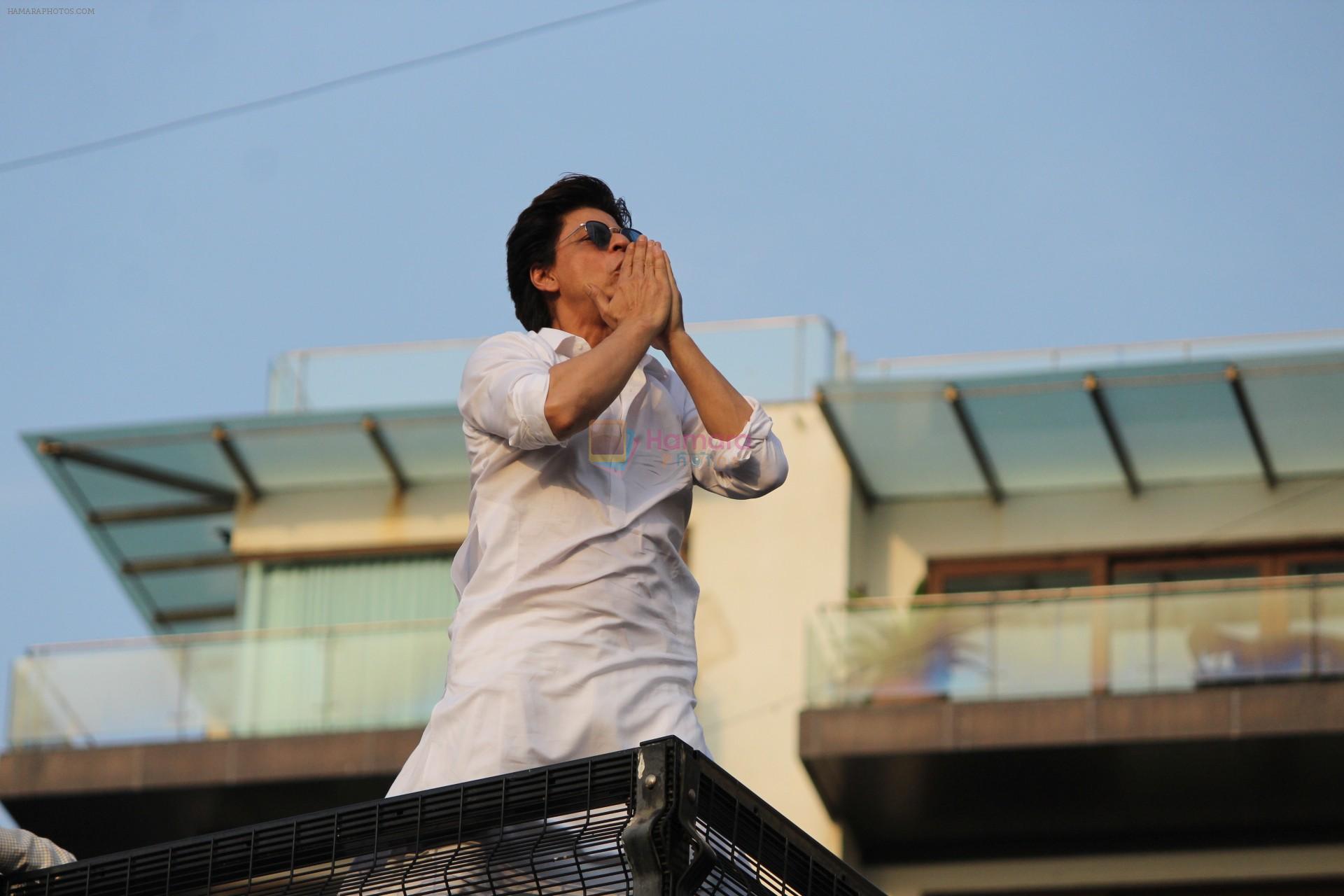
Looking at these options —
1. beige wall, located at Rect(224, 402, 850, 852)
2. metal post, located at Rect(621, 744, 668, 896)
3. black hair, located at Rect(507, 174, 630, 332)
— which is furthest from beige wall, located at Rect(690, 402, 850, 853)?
metal post, located at Rect(621, 744, 668, 896)

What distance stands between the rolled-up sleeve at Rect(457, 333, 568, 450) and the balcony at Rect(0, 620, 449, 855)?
1444 centimetres

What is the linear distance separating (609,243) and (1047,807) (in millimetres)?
14764

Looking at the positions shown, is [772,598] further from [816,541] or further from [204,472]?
[204,472]

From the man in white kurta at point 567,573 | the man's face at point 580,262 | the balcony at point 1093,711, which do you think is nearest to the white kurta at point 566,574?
the man in white kurta at point 567,573

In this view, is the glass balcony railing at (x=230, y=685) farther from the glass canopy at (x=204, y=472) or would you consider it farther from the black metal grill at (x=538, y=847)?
the black metal grill at (x=538, y=847)

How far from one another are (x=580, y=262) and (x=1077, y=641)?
44.7ft

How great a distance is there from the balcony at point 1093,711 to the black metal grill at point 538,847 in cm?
1416

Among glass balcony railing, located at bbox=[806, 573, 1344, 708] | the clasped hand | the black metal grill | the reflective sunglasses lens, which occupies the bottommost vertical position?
glass balcony railing, located at bbox=[806, 573, 1344, 708]

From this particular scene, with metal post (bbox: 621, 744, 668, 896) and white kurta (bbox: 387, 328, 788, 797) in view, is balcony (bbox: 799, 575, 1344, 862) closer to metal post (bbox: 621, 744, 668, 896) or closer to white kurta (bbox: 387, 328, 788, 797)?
white kurta (bbox: 387, 328, 788, 797)

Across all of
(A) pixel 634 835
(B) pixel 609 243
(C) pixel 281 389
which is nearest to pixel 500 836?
(A) pixel 634 835

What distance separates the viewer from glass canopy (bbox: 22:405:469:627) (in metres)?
20.4

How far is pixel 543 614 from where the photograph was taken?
13.8 feet

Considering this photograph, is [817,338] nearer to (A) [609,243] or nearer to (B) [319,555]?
(B) [319,555]

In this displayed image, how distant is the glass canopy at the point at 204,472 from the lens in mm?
20422
